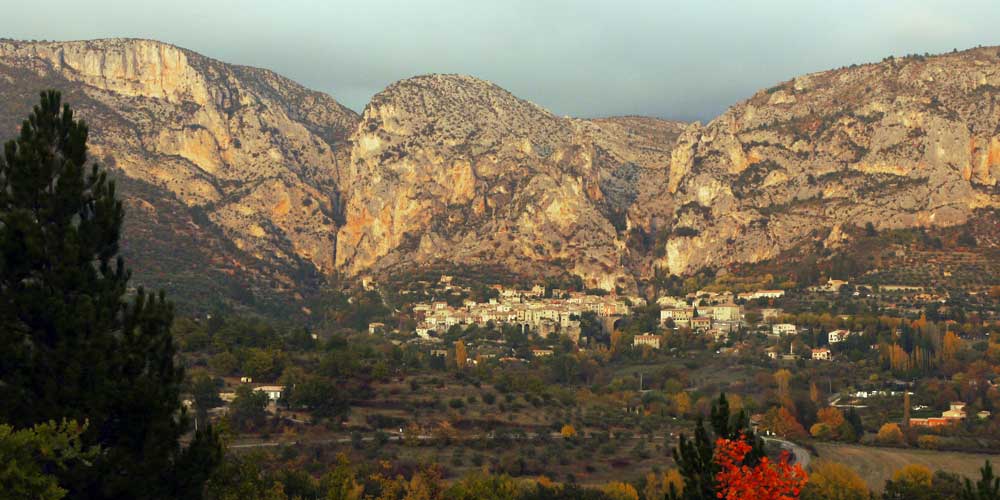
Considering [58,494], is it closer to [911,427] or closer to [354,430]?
[354,430]

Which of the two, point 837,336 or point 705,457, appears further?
point 837,336

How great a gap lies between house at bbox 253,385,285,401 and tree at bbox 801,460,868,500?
171 ft

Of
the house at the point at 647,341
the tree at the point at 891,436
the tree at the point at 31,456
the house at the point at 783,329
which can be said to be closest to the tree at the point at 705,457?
the tree at the point at 31,456

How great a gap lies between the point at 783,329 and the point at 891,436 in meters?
65.8

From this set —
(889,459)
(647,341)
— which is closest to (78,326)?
(889,459)

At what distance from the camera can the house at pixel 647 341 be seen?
634ft

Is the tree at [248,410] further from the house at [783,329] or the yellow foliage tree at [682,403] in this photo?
the house at [783,329]

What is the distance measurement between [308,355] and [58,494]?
109859 mm

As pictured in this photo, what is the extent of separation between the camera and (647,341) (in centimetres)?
19425

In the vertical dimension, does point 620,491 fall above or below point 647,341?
below

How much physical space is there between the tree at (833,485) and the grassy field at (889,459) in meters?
8.54

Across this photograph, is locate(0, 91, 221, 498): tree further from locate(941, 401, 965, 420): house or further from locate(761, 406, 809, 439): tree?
locate(941, 401, 965, 420): house

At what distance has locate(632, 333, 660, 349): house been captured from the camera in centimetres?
19325

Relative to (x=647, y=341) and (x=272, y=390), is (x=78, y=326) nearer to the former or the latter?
(x=272, y=390)
